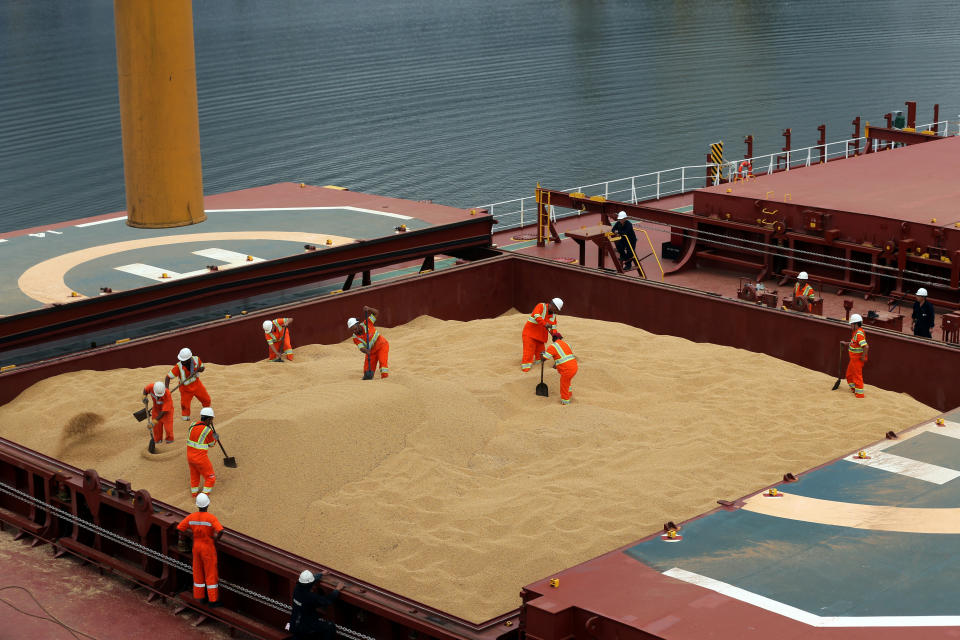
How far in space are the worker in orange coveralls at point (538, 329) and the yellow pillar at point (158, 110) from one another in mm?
8177

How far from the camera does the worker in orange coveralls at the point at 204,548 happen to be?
12.1m

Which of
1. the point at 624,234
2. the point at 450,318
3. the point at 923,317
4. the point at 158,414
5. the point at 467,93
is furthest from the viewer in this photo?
the point at 467,93

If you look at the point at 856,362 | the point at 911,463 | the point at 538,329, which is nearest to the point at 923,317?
the point at 856,362

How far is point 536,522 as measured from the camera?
1302 cm

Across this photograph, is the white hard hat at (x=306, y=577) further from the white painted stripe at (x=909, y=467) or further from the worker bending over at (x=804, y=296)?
the worker bending over at (x=804, y=296)

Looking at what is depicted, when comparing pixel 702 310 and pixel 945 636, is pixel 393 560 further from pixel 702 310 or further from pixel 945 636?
pixel 702 310

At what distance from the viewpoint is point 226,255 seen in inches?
834

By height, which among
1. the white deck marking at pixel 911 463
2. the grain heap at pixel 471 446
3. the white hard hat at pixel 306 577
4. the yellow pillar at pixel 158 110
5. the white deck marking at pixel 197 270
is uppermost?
the yellow pillar at pixel 158 110

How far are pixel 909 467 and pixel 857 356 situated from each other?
13.4 feet

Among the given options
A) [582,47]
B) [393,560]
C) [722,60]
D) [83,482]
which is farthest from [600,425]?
[582,47]

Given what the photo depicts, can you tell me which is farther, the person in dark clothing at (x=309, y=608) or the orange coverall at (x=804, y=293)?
the orange coverall at (x=804, y=293)

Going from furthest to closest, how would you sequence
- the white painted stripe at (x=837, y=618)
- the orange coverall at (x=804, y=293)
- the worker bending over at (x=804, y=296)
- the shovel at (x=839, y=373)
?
the orange coverall at (x=804, y=293) < the worker bending over at (x=804, y=296) < the shovel at (x=839, y=373) < the white painted stripe at (x=837, y=618)

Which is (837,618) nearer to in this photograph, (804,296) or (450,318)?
(804,296)

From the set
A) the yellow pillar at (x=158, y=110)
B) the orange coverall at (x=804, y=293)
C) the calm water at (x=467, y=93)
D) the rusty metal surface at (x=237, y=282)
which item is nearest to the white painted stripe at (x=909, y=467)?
the orange coverall at (x=804, y=293)
